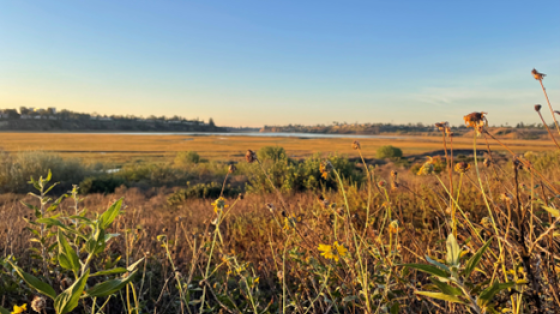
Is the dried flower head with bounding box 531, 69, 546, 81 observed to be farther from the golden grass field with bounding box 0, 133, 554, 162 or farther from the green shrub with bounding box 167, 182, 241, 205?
the golden grass field with bounding box 0, 133, 554, 162

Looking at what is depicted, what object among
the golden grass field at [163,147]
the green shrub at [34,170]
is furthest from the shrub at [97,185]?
the golden grass field at [163,147]

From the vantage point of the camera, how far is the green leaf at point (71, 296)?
0.49 m

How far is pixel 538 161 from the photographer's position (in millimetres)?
7844

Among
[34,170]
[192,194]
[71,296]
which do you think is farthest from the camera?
[34,170]

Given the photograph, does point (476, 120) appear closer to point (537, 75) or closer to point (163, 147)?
point (537, 75)

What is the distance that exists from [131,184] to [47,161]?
4047 millimetres

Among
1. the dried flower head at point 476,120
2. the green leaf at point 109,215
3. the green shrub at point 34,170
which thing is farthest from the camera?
the green shrub at point 34,170

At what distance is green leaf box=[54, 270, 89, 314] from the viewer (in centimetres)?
49

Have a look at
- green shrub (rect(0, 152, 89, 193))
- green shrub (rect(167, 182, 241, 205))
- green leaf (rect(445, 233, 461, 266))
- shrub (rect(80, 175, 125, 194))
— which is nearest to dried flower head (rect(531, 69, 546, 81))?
green leaf (rect(445, 233, 461, 266))

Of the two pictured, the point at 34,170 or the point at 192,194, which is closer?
the point at 192,194

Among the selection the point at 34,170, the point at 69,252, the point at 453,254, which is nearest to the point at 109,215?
the point at 69,252

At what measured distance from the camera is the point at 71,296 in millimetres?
506

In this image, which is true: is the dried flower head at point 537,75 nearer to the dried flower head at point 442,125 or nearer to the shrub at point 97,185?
the dried flower head at point 442,125

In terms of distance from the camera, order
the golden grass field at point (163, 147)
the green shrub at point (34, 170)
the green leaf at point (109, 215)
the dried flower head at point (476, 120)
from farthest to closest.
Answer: the golden grass field at point (163, 147) → the green shrub at point (34, 170) → the dried flower head at point (476, 120) → the green leaf at point (109, 215)
